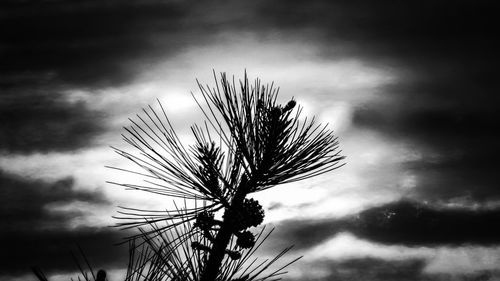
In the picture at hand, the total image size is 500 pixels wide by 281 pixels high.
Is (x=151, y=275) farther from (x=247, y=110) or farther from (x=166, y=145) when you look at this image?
(x=247, y=110)

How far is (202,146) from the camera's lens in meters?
4.51

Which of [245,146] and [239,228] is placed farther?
[245,146]

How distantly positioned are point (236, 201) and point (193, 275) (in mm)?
893

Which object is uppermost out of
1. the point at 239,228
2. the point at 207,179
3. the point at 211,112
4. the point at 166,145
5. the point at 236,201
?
the point at 211,112

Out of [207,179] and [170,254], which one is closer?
[170,254]

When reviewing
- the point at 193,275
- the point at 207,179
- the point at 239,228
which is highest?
the point at 207,179

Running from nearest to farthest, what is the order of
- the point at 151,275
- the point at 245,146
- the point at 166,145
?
the point at 151,275
the point at 166,145
the point at 245,146

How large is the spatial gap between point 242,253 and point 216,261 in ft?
0.91

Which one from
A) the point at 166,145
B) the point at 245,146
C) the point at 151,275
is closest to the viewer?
the point at 151,275

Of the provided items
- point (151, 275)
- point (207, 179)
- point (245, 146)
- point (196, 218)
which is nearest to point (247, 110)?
point (245, 146)

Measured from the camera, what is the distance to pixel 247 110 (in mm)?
4539

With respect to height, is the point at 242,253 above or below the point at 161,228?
below

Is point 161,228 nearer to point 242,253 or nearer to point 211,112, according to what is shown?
point 242,253

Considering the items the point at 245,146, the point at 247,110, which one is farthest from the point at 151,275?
the point at 247,110
